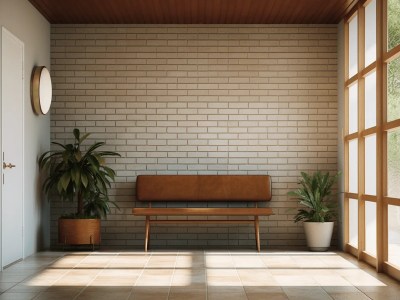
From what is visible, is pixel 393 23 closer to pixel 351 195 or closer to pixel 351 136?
pixel 351 136

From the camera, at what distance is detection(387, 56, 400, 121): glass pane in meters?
5.76

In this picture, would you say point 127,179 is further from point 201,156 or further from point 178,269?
point 178,269

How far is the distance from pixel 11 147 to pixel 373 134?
3.58 m

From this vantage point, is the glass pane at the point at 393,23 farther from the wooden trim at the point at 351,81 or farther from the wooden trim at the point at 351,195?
the wooden trim at the point at 351,195

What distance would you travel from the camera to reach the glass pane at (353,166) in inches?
293

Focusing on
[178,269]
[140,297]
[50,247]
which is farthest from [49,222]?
[140,297]

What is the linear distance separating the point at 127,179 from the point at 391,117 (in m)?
3.54

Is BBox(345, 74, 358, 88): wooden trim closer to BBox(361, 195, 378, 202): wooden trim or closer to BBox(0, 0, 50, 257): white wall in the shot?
BBox(361, 195, 378, 202): wooden trim

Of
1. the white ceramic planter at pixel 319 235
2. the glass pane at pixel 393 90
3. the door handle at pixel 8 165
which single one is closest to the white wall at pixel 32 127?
the door handle at pixel 8 165

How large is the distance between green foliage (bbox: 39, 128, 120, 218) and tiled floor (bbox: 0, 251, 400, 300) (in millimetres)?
634

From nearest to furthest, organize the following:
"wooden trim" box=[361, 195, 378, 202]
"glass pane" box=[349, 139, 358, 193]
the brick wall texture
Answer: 1. "wooden trim" box=[361, 195, 378, 202]
2. "glass pane" box=[349, 139, 358, 193]
3. the brick wall texture

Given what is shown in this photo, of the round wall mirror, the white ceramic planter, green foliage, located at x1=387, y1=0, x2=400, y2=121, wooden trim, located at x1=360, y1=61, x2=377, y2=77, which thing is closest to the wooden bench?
the white ceramic planter

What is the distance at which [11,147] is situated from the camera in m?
6.54

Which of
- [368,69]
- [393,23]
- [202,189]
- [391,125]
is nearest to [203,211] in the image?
[202,189]
